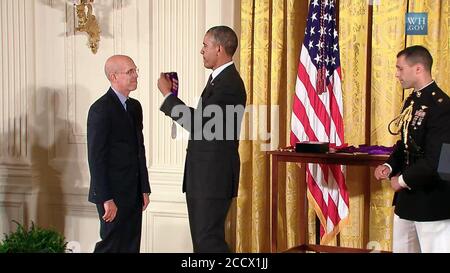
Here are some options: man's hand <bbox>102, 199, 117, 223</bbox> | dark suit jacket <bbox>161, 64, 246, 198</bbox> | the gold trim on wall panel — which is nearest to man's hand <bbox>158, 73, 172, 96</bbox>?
dark suit jacket <bbox>161, 64, 246, 198</bbox>

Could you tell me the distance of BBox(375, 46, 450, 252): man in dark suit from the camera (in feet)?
11.5

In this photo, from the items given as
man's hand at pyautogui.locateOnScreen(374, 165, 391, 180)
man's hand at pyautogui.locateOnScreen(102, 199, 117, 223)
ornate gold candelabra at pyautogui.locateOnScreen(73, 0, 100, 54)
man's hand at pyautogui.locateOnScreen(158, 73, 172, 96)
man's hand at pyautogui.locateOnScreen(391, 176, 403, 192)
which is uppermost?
ornate gold candelabra at pyautogui.locateOnScreen(73, 0, 100, 54)

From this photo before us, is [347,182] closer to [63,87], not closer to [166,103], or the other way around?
[166,103]

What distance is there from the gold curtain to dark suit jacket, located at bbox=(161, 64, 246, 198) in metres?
0.80

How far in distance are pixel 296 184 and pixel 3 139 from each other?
2.32 metres

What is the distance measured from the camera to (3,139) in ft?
17.3

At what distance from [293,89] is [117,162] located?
5.27 feet

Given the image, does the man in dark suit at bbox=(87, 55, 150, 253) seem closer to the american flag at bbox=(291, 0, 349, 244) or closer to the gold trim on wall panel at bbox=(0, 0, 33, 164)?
the american flag at bbox=(291, 0, 349, 244)

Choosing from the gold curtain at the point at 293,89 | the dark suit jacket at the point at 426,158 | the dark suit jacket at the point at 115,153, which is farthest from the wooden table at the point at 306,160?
the dark suit jacket at the point at 115,153

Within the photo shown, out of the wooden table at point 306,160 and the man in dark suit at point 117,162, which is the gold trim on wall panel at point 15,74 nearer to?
the man in dark suit at point 117,162

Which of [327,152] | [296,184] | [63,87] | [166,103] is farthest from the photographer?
[63,87]

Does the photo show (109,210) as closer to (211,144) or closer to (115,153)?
(115,153)
